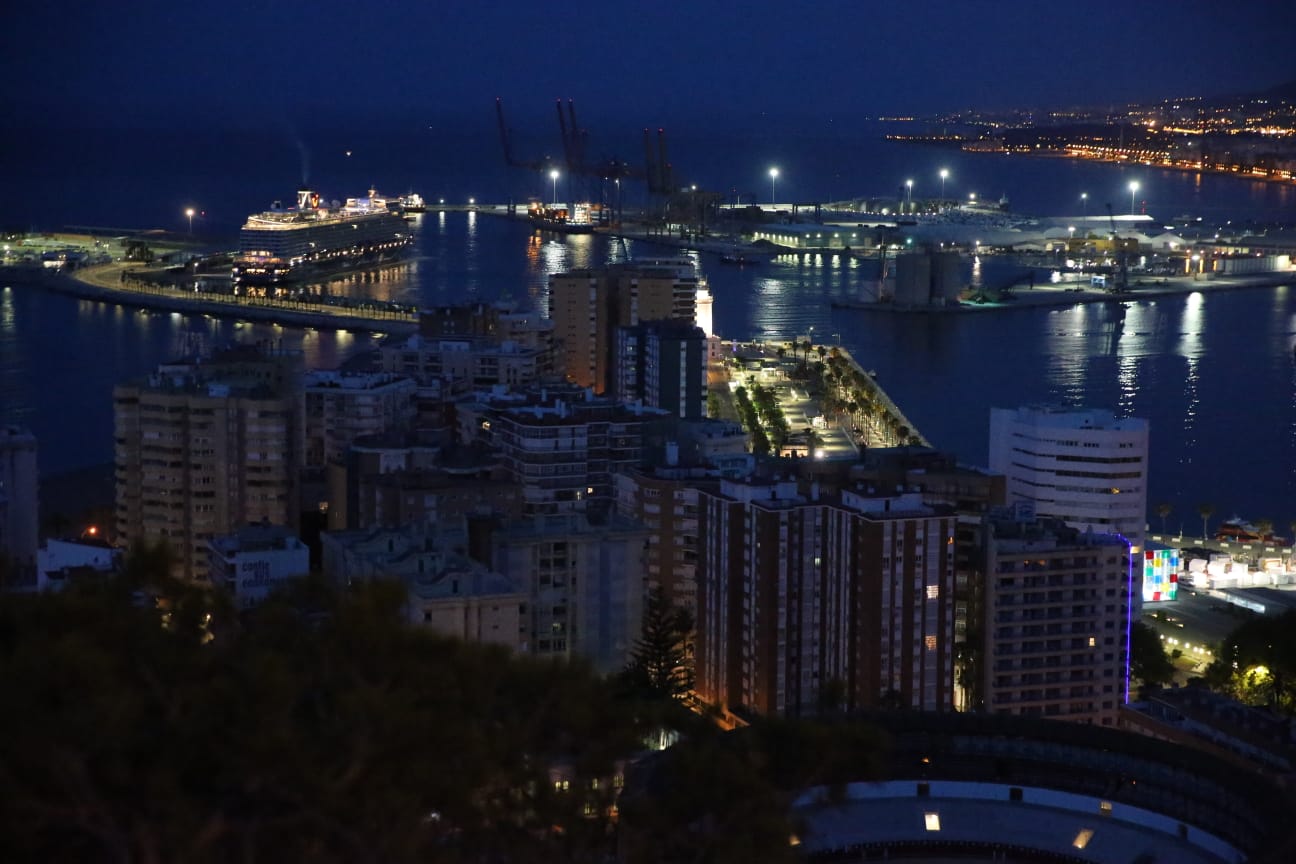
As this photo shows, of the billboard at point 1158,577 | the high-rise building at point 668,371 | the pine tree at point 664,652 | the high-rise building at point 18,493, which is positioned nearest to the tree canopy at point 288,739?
the pine tree at point 664,652

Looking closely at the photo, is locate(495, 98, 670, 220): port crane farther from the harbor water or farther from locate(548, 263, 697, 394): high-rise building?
locate(548, 263, 697, 394): high-rise building

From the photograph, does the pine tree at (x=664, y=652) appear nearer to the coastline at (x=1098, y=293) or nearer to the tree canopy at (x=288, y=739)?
the tree canopy at (x=288, y=739)

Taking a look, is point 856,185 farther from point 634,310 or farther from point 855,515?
point 855,515

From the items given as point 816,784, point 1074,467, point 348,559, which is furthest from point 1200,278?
point 816,784

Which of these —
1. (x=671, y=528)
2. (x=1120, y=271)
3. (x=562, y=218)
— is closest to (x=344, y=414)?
(x=671, y=528)

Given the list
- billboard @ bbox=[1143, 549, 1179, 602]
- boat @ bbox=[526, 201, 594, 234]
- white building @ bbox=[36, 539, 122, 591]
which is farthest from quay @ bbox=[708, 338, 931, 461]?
boat @ bbox=[526, 201, 594, 234]

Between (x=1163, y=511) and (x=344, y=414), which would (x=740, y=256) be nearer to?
(x=1163, y=511)
